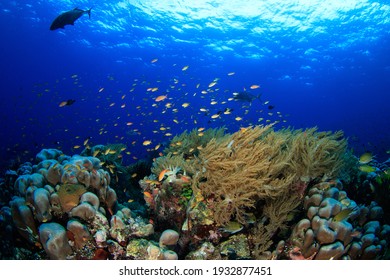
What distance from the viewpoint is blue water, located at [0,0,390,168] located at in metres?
28.1

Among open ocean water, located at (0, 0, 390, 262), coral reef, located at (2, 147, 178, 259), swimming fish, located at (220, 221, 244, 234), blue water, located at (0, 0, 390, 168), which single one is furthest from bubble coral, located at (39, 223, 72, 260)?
blue water, located at (0, 0, 390, 168)

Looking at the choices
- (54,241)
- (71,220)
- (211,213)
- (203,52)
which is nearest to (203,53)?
(203,52)

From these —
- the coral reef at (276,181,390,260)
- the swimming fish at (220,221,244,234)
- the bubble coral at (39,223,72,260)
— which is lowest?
the bubble coral at (39,223,72,260)

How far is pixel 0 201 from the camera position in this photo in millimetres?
6047

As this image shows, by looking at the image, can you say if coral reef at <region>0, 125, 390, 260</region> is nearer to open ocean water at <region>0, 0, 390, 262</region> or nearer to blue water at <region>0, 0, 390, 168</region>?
open ocean water at <region>0, 0, 390, 262</region>

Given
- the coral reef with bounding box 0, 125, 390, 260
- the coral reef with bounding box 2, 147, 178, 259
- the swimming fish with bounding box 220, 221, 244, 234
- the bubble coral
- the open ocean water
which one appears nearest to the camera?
the bubble coral

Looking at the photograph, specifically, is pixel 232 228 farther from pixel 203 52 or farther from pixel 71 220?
pixel 203 52

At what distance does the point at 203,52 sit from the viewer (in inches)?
1700

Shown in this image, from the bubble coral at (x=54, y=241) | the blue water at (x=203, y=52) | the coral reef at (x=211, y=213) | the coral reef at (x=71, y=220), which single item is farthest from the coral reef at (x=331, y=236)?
the blue water at (x=203, y=52)

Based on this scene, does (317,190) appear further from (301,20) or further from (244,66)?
(244,66)

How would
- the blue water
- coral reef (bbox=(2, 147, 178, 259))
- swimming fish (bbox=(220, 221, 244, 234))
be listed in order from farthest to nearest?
the blue water, swimming fish (bbox=(220, 221, 244, 234)), coral reef (bbox=(2, 147, 178, 259))

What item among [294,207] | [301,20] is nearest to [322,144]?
[294,207]

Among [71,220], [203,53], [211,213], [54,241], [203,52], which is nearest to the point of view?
[54,241]

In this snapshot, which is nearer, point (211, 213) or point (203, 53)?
point (211, 213)
